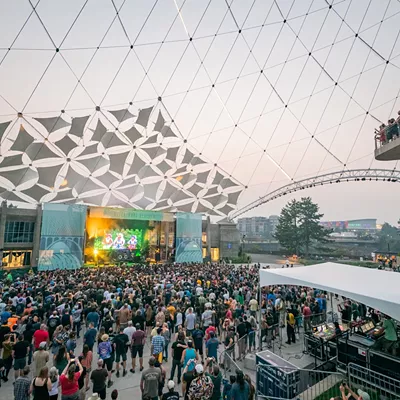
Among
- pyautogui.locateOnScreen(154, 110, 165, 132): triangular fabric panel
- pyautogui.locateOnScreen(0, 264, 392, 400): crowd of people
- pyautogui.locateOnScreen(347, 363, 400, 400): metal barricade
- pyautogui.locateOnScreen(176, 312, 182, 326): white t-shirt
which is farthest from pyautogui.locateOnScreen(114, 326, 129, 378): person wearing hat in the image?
pyautogui.locateOnScreen(154, 110, 165, 132): triangular fabric panel

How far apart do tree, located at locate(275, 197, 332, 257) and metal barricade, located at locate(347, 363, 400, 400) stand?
1675 inches

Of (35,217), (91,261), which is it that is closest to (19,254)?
(35,217)

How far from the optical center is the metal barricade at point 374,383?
496 centimetres

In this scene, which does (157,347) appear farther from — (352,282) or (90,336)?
(352,282)

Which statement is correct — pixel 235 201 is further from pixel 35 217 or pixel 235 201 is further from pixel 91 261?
pixel 35 217

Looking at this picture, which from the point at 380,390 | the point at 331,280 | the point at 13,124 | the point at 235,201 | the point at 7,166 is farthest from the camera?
the point at 235,201

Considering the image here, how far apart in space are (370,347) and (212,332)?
11.5 feet

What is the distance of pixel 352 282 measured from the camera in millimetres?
6102

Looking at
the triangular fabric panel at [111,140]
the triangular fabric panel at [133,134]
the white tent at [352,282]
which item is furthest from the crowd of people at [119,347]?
the triangular fabric panel at [133,134]

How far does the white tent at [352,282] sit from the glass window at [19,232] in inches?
972

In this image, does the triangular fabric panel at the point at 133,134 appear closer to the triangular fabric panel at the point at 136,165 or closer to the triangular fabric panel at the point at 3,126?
the triangular fabric panel at the point at 136,165

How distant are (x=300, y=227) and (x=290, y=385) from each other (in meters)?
47.1

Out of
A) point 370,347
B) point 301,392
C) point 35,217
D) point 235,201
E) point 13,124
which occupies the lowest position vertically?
point 301,392

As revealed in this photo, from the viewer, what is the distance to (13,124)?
22281 millimetres
